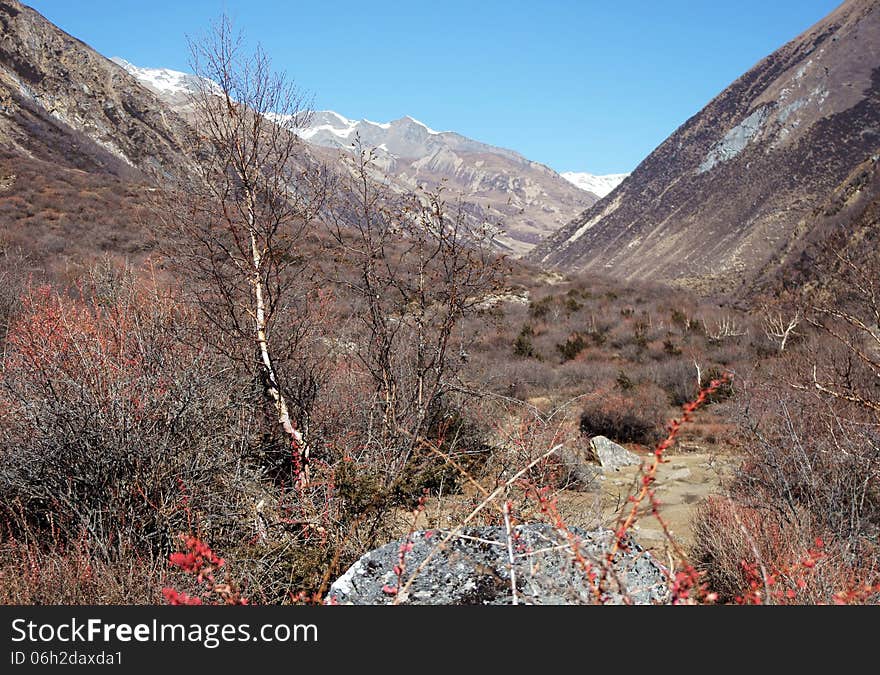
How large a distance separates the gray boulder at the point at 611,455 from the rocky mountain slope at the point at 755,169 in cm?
2950

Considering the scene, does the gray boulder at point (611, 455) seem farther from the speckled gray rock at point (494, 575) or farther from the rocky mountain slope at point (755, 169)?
the rocky mountain slope at point (755, 169)

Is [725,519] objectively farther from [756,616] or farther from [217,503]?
[217,503]

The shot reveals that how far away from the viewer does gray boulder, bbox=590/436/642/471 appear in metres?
8.62

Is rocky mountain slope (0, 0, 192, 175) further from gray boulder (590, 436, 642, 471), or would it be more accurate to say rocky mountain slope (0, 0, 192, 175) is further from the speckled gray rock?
the speckled gray rock

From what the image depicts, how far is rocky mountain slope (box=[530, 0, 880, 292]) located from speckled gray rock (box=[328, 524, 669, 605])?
35.5 metres

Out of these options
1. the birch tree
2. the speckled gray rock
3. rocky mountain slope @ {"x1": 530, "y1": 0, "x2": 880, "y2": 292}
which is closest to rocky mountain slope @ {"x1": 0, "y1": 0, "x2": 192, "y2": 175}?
the birch tree

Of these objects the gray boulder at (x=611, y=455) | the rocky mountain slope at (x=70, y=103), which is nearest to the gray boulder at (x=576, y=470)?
the gray boulder at (x=611, y=455)

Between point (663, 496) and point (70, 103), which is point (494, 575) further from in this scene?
point (70, 103)

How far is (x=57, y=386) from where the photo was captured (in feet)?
14.1

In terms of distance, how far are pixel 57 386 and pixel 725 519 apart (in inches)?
214

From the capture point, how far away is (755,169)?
6041 centimetres

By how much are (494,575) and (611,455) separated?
6.63 m

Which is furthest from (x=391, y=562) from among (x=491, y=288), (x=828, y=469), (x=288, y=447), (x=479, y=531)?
(x=828, y=469)

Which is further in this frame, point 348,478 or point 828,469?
point 828,469
